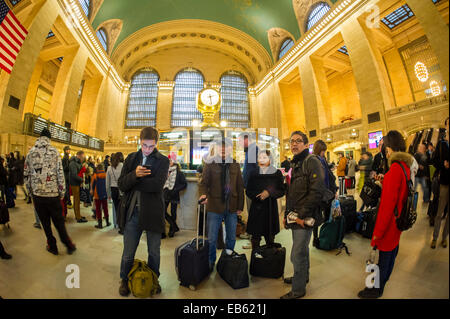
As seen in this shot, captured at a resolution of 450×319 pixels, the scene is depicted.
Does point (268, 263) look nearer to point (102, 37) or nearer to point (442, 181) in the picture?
point (442, 181)

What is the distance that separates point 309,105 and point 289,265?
16079 mm

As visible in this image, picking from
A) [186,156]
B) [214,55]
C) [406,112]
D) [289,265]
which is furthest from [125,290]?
A: [214,55]

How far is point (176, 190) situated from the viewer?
365 cm

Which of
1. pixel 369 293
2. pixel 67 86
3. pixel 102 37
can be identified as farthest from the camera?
pixel 102 37

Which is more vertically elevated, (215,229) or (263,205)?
(263,205)

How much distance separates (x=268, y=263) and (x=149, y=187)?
1.46 m

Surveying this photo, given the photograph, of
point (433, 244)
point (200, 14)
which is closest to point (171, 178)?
point (433, 244)

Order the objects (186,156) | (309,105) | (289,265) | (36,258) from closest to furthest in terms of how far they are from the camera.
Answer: (36,258)
(289,265)
(186,156)
(309,105)

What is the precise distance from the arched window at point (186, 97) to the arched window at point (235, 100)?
336 centimetres

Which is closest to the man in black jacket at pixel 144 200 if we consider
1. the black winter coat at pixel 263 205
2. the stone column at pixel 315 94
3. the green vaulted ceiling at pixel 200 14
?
the black winter coat at pixel 263 205

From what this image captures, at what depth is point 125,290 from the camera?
1.64 meters

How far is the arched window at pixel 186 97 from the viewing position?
80.6 feet

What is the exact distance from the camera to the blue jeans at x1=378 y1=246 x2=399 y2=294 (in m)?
0.85
